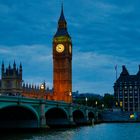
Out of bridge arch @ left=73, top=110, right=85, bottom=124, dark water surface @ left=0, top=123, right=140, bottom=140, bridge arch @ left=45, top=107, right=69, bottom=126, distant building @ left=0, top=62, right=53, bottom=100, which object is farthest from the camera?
distant building @ left=0, top=62, right=53, bottom=100

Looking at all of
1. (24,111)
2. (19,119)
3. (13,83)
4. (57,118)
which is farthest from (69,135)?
(13,83)

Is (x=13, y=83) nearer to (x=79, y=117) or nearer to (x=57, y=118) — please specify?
(x=79, y=117)

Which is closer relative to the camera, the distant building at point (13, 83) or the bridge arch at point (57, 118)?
the bridge arch at point (57, 118)

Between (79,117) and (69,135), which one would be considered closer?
(69,135)

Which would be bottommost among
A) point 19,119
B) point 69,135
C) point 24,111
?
point 69,135

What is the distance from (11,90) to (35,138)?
10830 centimetres

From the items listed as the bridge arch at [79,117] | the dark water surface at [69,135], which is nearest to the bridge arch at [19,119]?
the dark water surface at [69,135]

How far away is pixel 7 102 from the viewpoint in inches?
2889

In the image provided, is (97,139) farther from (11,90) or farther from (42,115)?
(11,90)

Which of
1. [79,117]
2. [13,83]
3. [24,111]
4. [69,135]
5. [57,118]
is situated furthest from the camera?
[13,83]

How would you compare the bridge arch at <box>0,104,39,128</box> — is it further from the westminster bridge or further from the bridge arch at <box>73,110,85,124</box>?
the bridge arch at <box>73,110,85,124</box>

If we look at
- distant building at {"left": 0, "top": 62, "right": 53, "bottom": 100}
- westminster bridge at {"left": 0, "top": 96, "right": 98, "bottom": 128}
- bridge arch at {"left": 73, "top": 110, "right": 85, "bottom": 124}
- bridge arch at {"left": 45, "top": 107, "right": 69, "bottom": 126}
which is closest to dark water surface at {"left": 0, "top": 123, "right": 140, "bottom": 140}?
westminster bridge at {"left": 0, "top": 96, "right": 98, "bottom": 128}

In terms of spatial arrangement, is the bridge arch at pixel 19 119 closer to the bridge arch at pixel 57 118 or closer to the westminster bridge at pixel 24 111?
the westminster bridge at pixel 24 111

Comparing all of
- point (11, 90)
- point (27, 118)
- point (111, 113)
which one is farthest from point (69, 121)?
point (111, 113)
